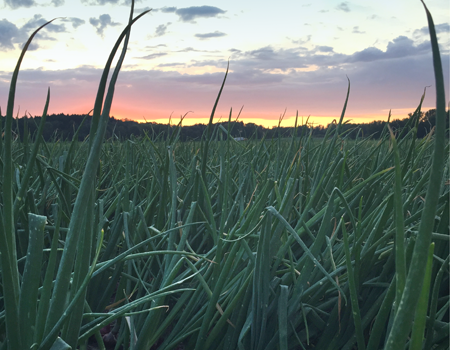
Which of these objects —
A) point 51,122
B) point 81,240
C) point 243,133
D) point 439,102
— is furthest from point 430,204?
point 51,122

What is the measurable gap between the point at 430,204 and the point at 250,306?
0.41m

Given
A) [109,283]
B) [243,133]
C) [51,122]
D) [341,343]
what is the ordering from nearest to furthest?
[341,343]
[109,283]
[243,133]
[51,122]

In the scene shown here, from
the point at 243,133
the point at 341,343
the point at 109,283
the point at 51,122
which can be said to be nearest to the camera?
the point at 341,343

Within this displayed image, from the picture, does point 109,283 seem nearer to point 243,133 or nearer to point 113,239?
point 113,239

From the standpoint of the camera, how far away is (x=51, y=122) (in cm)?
259

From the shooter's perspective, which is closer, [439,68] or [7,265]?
[439,68]

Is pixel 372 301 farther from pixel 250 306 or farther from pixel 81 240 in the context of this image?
pixel 81 240

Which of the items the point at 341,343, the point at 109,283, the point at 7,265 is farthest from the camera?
the point at 109,283

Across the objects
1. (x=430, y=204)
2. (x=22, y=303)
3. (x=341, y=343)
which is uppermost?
(x=430, y=204)

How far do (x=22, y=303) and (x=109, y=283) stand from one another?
0.29 m

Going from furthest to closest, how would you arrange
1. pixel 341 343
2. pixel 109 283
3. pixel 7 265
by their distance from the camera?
pixel 109 283 < pixel 341 343 < pixel 7 265

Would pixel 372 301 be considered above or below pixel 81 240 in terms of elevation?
below

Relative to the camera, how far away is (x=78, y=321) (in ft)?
1.37

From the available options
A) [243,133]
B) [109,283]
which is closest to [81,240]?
[109,283]
